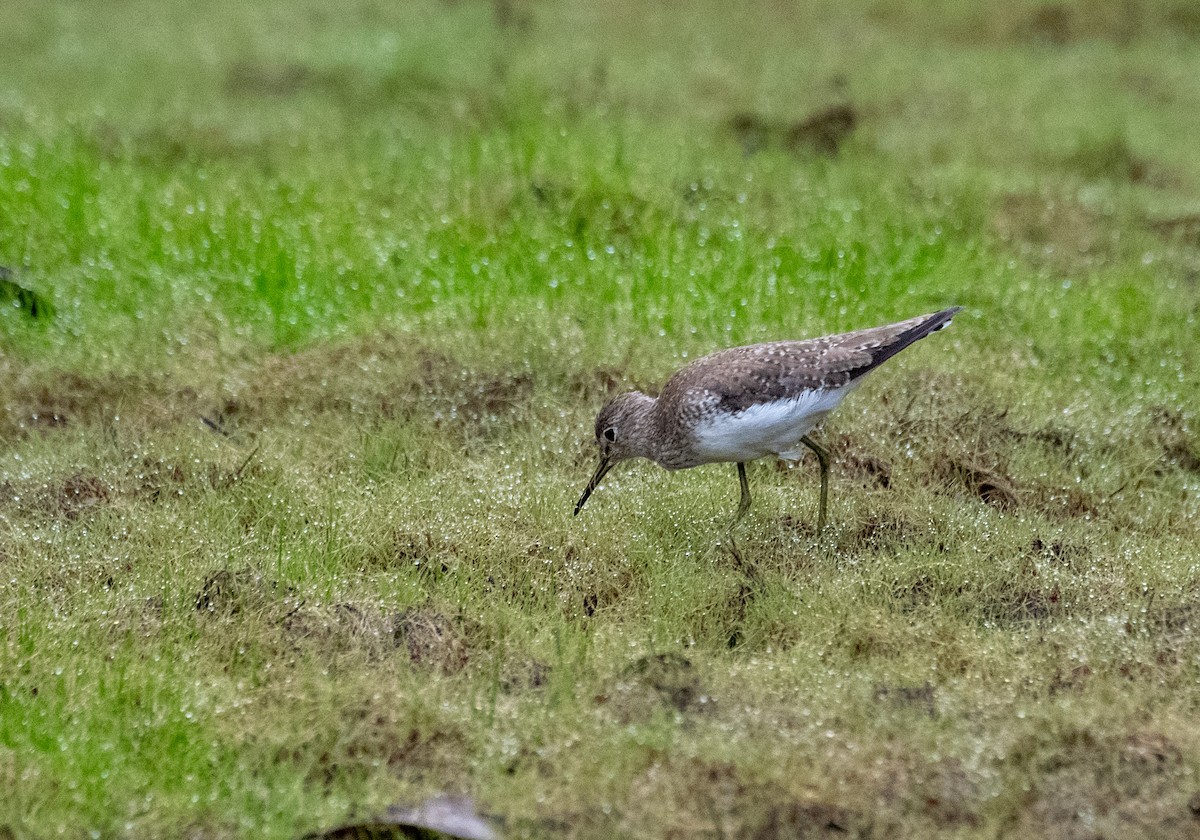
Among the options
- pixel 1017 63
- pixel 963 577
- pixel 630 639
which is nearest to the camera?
pixel 630 639

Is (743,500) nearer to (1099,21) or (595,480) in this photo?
(595,480)

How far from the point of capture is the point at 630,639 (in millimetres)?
5566

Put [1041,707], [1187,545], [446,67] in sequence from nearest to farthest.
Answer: [1041,707] → [1187,545] → [446,67]

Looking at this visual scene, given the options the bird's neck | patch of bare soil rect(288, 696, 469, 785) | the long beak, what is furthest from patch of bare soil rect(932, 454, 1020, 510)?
patch of bare soil rect(288, 696, 469, 785)

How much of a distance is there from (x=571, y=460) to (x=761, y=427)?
137 centimetres

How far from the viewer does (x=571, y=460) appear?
23.5 ft

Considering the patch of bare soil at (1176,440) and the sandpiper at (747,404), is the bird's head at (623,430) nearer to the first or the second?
the sandpiper at (747,404)

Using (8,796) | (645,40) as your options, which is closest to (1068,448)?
(8,796)

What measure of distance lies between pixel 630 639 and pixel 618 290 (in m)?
3.41

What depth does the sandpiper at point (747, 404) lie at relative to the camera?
20.1 ft

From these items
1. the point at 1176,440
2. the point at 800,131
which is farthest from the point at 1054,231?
the point at 1176,440

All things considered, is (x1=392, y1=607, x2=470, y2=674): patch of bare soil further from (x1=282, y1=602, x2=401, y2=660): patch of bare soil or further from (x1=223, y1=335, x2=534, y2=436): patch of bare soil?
(x1=223, y1=335, x2=534, y2=436): patch of bare soil

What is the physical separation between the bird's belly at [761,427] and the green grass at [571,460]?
436 millimetres

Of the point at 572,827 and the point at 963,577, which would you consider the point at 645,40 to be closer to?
the point at 963,577
